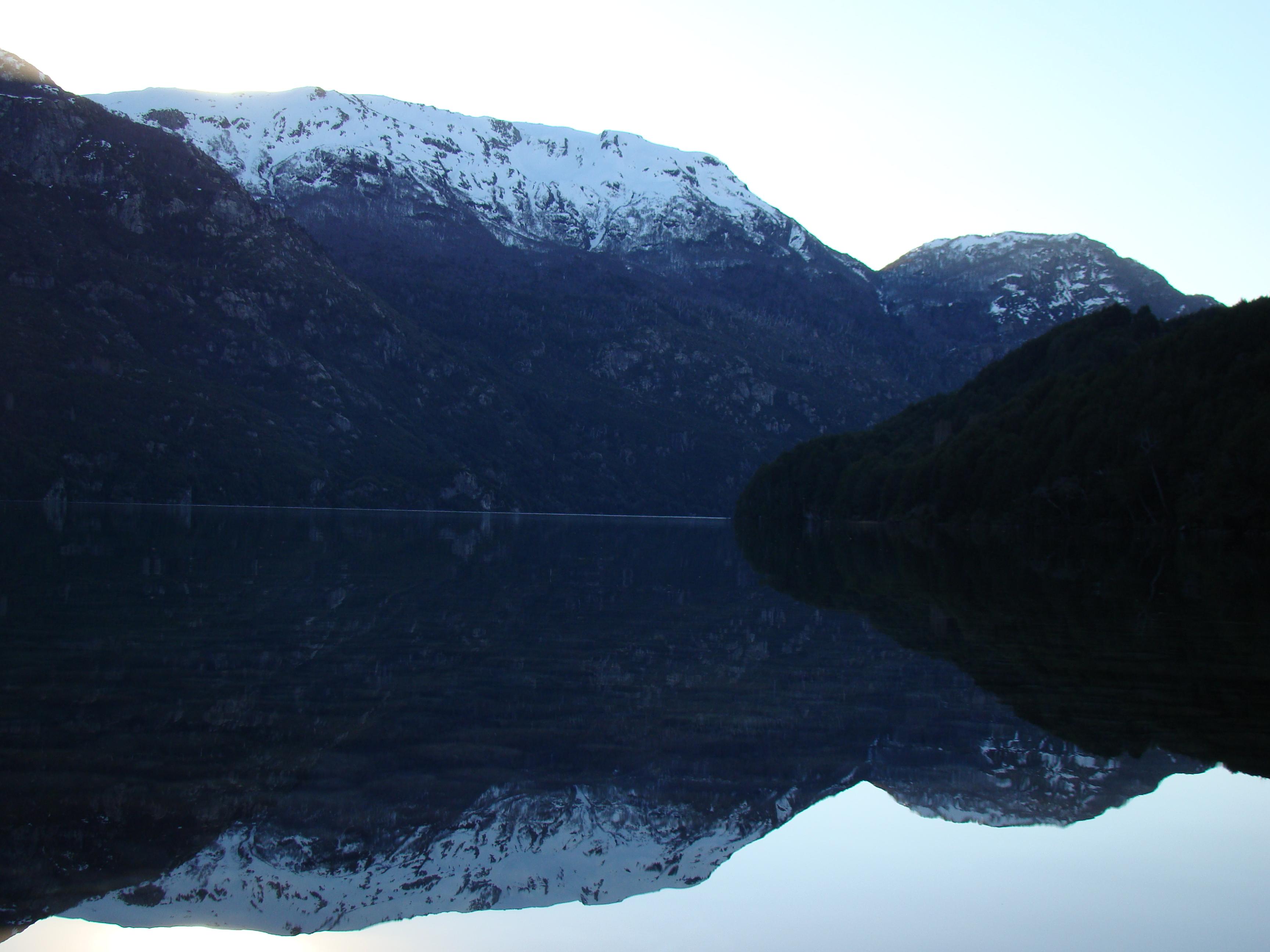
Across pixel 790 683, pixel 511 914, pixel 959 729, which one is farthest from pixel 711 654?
pixel 511 914

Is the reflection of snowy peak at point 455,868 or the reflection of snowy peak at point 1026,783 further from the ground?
the reflection of snowy peak at point 1026,783

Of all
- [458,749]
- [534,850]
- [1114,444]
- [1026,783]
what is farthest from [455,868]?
[1114,444]

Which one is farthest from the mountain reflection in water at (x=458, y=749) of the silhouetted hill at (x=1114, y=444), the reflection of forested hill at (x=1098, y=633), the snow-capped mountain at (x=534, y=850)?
the silhouetted hill at (x=1114, y=444)

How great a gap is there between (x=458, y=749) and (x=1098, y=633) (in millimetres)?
Answer: 15360

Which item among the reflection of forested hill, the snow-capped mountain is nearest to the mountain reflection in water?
the snow-capped mountain

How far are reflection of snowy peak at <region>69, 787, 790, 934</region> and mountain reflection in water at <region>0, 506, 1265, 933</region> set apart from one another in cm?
3

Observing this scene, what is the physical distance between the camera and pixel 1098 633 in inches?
884

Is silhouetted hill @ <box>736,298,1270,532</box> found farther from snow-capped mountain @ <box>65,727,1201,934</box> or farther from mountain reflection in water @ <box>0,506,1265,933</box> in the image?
snow-capped mountain @ <box>65,727,1201,934</box>

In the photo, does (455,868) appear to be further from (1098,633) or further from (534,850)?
(1098,633)

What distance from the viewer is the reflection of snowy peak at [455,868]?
8.26 metres

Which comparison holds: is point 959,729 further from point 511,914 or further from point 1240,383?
point 1240,383

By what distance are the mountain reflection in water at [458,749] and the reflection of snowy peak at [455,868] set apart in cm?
3

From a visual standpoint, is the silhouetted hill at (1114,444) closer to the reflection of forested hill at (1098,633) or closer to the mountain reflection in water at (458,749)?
the reflection of forested hill at (1098,633)

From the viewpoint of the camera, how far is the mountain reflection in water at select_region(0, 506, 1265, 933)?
28.9ft
